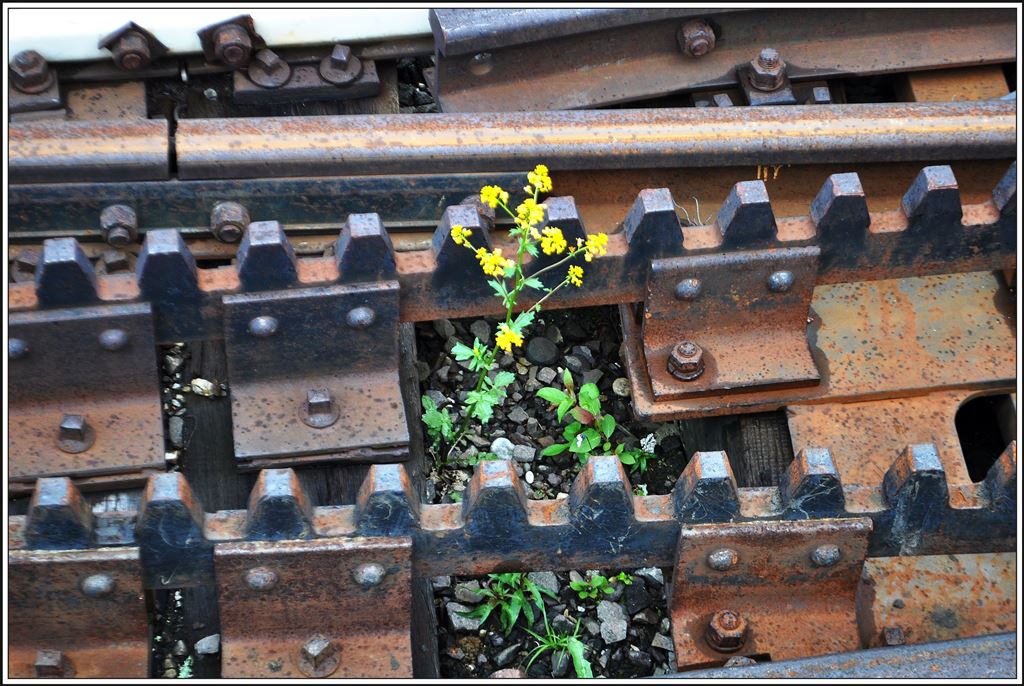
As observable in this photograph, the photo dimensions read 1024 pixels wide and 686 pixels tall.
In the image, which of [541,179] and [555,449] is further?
[555,449]

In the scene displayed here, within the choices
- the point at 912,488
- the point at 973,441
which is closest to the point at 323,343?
the point at 912,488

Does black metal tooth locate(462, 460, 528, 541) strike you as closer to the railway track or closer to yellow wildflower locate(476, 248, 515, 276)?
the railway track

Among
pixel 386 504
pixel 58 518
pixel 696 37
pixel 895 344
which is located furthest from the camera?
pixel 696 37

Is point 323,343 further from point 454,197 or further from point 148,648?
point 148,648

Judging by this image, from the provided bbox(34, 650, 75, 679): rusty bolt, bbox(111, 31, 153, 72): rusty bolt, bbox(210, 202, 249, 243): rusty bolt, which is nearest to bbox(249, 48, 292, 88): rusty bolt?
bbox(111, 31, 153, 72): rusty bolt

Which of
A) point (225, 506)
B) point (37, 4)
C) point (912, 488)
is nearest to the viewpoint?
point (912, 488)

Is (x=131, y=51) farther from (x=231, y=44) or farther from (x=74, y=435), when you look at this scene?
(x=74, y=435)

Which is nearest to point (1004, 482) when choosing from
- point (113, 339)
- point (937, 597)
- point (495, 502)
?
point (937, 597)
